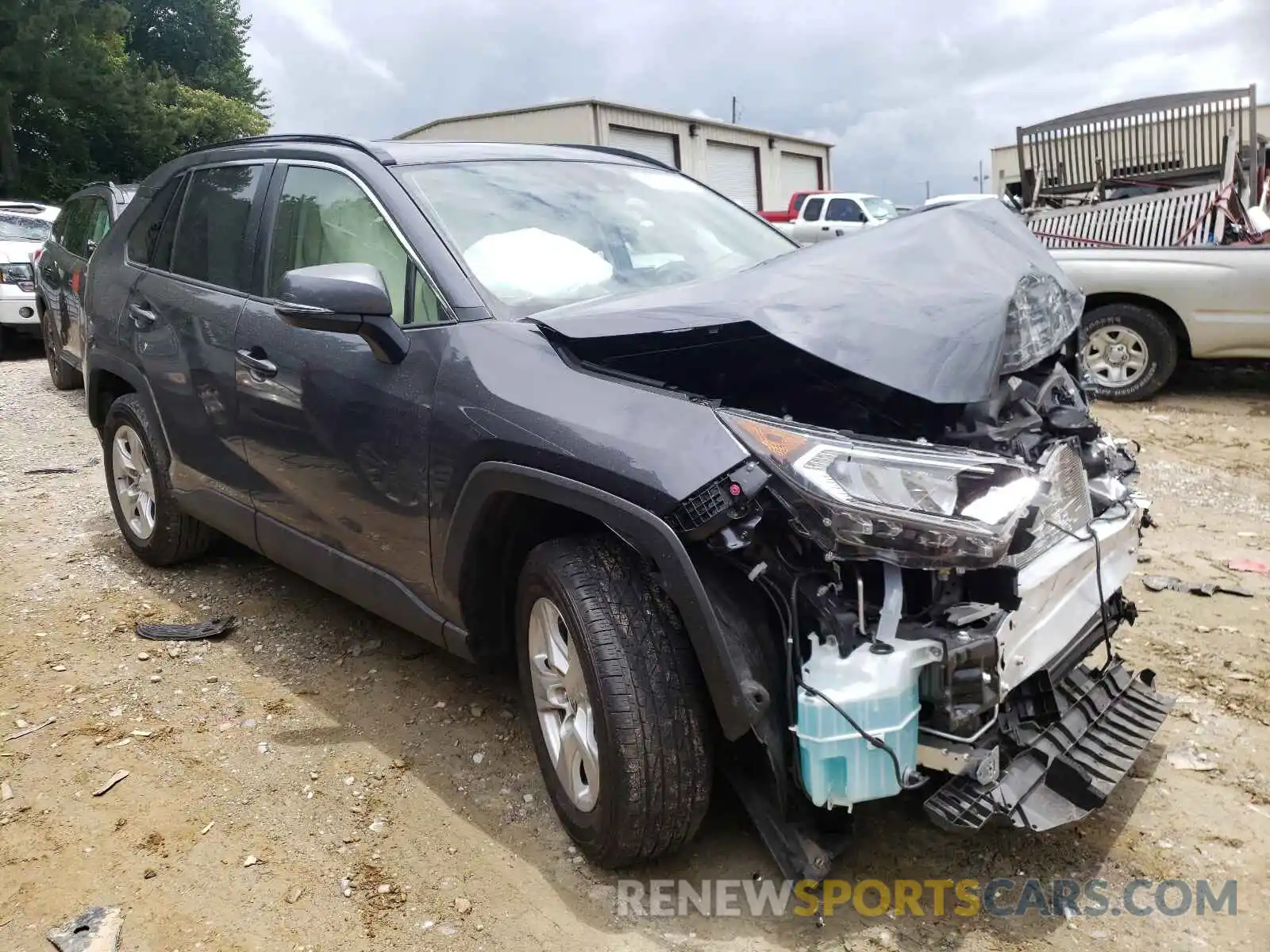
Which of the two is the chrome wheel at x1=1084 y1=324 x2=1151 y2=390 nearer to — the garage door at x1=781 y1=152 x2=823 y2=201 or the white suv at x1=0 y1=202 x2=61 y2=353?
the white suv at x1=0 y1=202 x2=61 y2=353

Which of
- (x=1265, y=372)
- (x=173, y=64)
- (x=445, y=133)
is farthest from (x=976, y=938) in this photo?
(x=173, y=64)

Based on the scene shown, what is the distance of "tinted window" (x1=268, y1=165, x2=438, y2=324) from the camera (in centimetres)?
295

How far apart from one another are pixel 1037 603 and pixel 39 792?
2.85 meters

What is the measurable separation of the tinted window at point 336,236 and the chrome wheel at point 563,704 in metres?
0.93

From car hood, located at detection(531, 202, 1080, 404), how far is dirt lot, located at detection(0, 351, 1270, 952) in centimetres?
122

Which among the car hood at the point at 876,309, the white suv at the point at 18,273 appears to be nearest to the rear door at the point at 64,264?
the white suv at the point at 18,273

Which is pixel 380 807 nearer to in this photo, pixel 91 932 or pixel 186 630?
pixel 91 932

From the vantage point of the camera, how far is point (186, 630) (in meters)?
4.08

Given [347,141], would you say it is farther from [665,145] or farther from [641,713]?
[665,145]

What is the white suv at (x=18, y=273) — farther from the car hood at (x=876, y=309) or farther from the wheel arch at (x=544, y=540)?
the car hood at (x=876, y=309)

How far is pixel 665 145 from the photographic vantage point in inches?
1032

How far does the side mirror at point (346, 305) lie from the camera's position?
2635mm

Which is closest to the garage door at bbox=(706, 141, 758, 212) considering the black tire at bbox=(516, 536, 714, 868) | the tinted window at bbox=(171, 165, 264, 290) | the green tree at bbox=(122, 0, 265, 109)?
the green tree at bbox=(122, 0, 265, 109)

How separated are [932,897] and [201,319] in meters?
3.16
